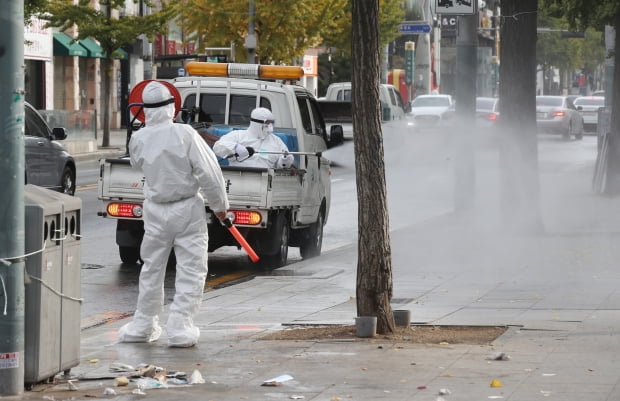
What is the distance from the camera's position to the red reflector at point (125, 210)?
14312 mm

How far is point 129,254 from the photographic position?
49.6 feet

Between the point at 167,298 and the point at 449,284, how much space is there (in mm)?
2596

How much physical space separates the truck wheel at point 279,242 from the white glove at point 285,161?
0.53 meters

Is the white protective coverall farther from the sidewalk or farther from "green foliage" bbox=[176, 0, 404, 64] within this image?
"green foliage" bbox=[176, 0, 404, 64]

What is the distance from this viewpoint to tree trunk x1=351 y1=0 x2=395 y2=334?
9.67 metres

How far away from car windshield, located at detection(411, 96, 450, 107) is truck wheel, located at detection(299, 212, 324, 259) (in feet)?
99.2

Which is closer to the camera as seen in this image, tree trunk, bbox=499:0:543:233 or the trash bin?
→ the trash bin

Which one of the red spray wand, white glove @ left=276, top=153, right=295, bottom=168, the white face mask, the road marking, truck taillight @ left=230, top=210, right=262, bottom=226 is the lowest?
the road marking

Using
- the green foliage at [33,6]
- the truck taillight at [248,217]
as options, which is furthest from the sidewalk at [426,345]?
the green foliage at [33,6]

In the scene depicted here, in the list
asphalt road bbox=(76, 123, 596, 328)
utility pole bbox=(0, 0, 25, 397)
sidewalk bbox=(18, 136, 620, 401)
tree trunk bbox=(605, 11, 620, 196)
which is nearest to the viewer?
utility pole bbox=(0, 0, 25, 397)

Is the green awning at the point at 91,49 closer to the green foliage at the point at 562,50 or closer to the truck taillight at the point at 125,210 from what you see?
the truck taillight at the point at 125,210

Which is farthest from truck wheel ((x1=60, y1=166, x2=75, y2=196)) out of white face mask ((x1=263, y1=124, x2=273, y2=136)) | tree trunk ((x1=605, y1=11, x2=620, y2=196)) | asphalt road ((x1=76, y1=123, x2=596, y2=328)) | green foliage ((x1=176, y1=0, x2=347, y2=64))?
green foliage ((x1=176, y1=0, x2=347, y2=64))

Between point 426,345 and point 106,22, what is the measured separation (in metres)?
34.4

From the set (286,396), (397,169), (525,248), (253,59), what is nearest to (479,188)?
(397,169)
